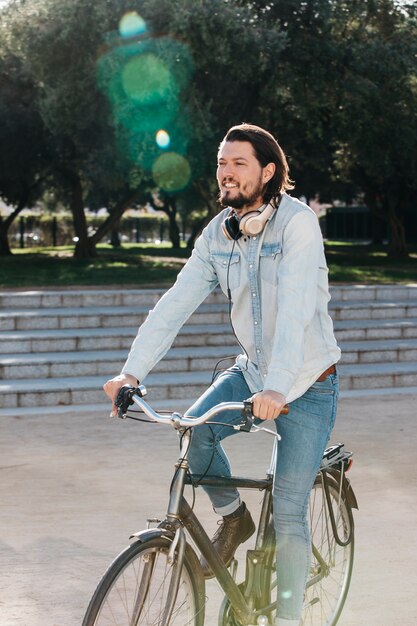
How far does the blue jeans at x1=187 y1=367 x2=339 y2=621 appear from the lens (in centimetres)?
358

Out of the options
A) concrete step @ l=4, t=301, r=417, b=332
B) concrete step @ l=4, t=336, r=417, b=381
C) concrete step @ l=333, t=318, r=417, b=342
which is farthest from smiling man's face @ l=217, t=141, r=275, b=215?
concrete step @ l=333, t=318, r=417, b=342

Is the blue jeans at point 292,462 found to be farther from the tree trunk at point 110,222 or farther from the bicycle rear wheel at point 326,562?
the tree trunk at point 110,222

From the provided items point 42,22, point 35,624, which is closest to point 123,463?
point 35,624

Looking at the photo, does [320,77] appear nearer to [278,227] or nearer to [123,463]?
[123,463]

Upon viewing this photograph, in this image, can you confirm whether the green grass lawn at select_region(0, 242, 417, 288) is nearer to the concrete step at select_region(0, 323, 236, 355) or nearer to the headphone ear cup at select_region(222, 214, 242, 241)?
the concrete step at select_region(0, 323, 236, 355)

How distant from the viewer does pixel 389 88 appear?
64.8 feet

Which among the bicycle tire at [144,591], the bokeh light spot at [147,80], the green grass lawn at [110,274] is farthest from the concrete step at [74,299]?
the bicycle tire at [144,591]

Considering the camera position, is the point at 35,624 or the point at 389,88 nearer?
the point at 35,624

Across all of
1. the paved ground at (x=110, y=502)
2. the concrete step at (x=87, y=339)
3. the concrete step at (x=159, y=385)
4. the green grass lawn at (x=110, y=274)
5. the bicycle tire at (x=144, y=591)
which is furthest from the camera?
the green grass lawn at (x=110, y=274)

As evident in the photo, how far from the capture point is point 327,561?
4.29 meters

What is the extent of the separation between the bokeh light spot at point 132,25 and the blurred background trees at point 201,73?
0.02 m

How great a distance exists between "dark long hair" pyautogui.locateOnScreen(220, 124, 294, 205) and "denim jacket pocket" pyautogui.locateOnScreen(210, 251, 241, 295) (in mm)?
219

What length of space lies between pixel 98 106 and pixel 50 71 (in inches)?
44.9

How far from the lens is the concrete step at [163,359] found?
416 inches
